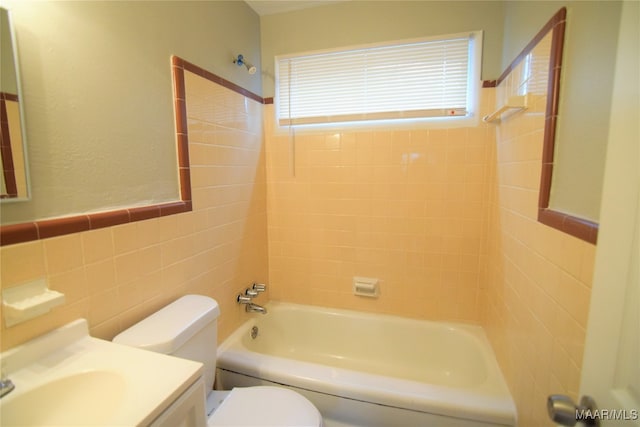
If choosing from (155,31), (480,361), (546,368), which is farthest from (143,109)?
(480,361)

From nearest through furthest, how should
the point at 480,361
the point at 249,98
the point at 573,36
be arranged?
the point at 573,36, the point at 480,361, the point at 249,98

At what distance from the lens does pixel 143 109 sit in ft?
3.84

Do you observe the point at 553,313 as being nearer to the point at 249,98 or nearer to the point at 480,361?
the point at 480,361

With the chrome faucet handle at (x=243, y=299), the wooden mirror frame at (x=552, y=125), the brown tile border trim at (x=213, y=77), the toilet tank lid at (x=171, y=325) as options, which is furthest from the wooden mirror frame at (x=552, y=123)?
the chrome faucet handle at (x=243, y=299)

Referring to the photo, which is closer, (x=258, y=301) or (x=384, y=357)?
(x=384, y=357)

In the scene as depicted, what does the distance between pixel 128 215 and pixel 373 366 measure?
5.79 ft

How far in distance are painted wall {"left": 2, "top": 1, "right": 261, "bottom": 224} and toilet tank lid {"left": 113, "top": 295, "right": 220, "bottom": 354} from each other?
1.48 feet

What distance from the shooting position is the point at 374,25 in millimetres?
1853

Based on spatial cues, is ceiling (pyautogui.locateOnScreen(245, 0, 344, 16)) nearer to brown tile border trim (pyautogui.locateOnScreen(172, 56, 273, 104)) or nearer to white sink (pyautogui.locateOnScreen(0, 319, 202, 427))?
brown tile border trim (pyautogui.locateOnScreen(172, 56, 273, 104))

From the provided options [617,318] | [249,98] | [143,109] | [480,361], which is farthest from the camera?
[249,98]

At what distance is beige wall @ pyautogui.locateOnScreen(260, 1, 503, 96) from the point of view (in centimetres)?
171

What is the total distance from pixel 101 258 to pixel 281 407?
2.99 ft

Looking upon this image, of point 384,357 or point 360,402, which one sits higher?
point 360,402

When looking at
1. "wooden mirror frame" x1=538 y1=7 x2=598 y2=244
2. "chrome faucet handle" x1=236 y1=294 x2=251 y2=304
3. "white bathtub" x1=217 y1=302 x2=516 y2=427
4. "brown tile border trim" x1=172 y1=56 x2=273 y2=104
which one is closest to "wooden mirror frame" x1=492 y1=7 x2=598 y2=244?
"wooden mirror frame" x1=538 y1=7 x2=598 y2=244
